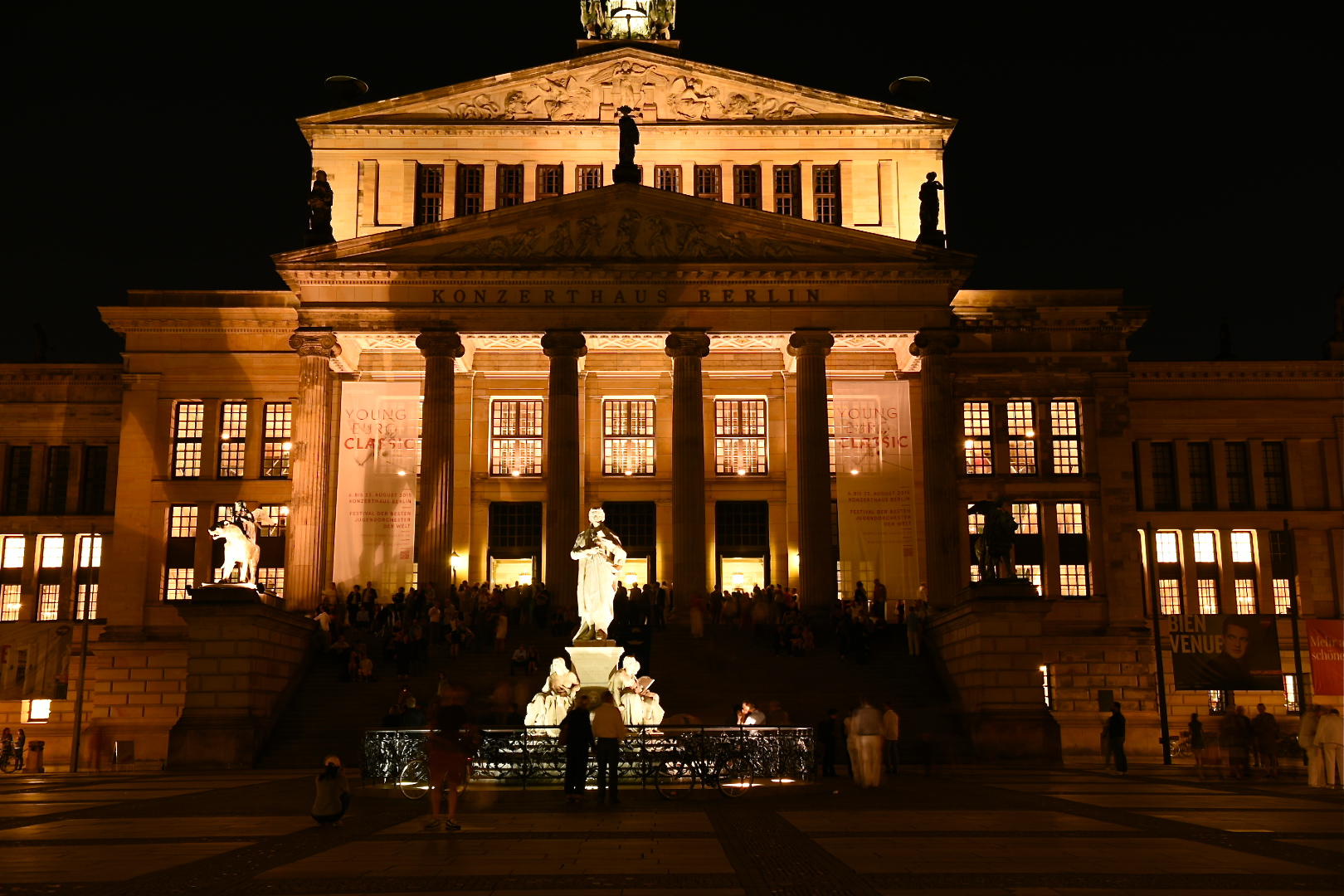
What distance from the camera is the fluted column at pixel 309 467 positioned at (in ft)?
Result: 151

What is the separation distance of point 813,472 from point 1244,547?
71.5ft

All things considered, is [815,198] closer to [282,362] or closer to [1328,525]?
[282,362]

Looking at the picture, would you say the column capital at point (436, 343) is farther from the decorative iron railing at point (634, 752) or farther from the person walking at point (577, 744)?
the person walking at point (577, 744)

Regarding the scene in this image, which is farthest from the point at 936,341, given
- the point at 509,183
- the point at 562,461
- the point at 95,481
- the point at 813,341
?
the point at 95,481

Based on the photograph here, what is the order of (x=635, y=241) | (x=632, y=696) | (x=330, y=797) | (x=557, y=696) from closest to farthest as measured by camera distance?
(x=330, y=797)
(x=557, y=696)
(x=632, y=696)
(x=635, y=241)

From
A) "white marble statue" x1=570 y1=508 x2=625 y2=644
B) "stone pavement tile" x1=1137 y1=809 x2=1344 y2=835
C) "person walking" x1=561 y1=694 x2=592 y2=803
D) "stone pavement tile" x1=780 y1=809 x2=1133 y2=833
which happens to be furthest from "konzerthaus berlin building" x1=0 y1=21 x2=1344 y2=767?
"stone pavement tile" x1=780 y1=809 x2=1133 y2=833

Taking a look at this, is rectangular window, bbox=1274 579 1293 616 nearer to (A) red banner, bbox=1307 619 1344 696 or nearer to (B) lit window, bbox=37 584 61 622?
(A) red banner, bbox=1307 619 1344 696

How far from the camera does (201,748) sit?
115 ft

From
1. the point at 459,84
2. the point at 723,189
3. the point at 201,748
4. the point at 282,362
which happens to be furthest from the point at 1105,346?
the point at 201,748

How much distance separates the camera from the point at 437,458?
4669 cm

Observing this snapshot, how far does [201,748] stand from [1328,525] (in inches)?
1766

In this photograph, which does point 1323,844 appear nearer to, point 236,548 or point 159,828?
point 159,828

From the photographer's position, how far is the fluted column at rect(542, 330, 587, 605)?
45406 mm

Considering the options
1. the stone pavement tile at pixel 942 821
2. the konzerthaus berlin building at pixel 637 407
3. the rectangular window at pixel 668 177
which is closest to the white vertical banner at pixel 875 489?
the konzerthaus berlin building at pixel 637 407
